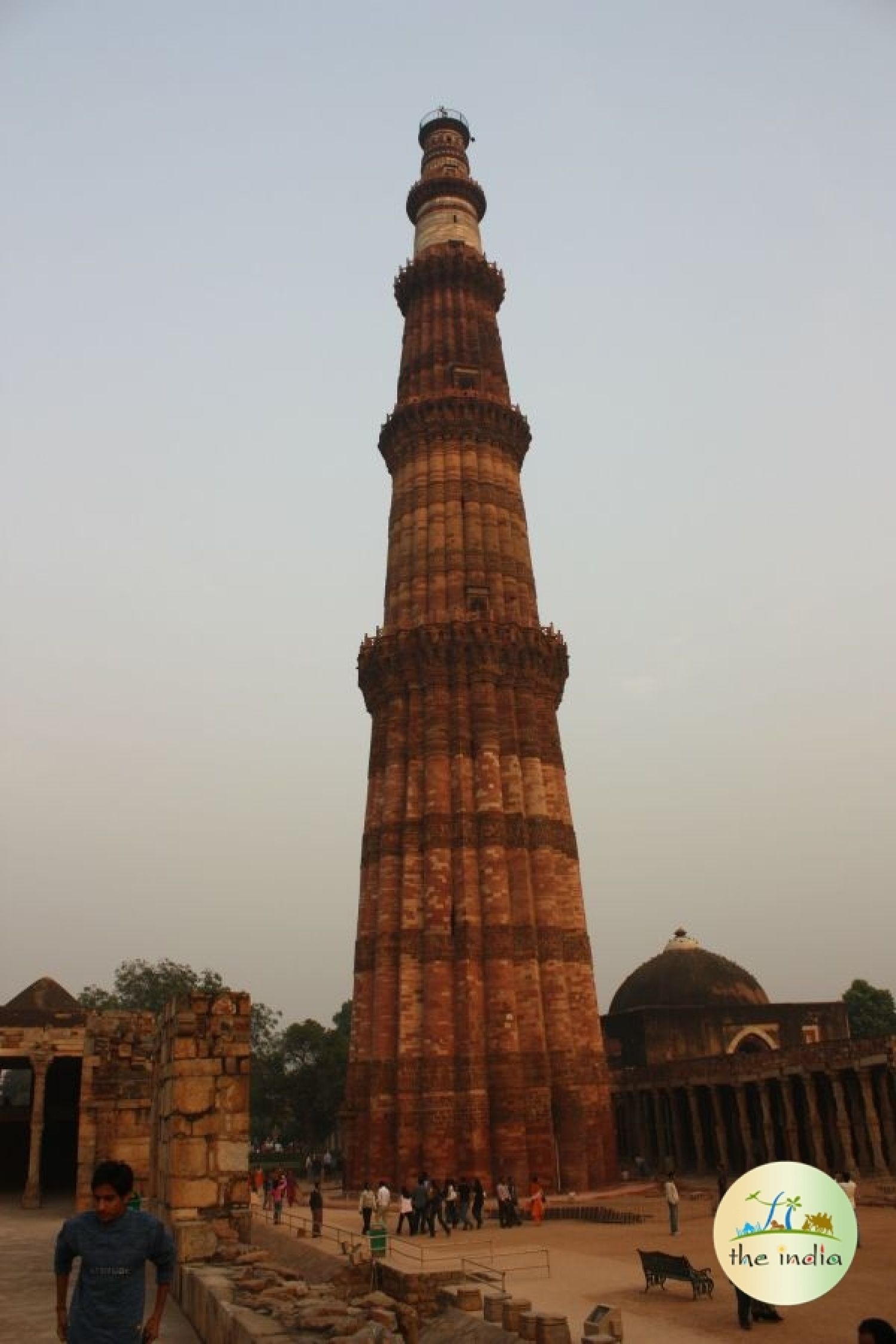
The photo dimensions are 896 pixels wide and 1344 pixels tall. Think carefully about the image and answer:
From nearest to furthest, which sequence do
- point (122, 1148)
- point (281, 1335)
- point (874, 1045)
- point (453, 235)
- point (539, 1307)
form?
point (281, 1335) → point (539, 1307) → point (122, 1148) → point (874, 1045) → point (453, 235)

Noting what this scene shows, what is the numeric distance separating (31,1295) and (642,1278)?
931 cm

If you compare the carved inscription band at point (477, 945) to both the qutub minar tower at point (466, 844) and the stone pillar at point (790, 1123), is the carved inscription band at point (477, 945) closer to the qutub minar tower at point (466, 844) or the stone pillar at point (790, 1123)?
the qutub minar tower at point (466, 844)

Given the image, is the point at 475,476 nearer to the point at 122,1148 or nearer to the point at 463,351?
the point at 463,351

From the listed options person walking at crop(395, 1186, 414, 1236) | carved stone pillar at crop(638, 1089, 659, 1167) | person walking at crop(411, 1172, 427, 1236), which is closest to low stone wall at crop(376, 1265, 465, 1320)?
person walking at crop(395, 1186, 414, 1236)

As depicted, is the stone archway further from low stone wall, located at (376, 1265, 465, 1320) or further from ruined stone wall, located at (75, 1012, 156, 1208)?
low stone wall, located at (376, 1265, 465, 1320)

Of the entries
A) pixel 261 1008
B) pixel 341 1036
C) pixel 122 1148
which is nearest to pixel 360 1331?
pixel 122 1148

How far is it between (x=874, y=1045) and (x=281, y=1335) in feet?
81.1

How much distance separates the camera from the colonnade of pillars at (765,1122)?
92.6ft

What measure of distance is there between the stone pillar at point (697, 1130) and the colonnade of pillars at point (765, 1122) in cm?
4

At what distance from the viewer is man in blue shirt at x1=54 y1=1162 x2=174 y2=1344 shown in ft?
15.8

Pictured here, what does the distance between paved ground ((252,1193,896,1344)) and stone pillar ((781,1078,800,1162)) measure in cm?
764

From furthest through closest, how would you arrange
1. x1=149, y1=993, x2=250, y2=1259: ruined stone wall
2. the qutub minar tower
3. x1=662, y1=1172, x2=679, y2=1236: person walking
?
the qutub minar tower, x1=662, y1=1172, x2=679, y2=1236: person walking, x1=149, y1=993, x2=250, y2=1259: ruined stone wall

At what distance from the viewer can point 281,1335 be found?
7047mm

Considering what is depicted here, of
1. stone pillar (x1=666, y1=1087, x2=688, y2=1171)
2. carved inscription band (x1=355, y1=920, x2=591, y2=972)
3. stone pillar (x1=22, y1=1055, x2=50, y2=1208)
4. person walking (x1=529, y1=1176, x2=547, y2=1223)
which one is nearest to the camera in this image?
person walking (x1=529, y1=1176, x2=547, y2=1223)
